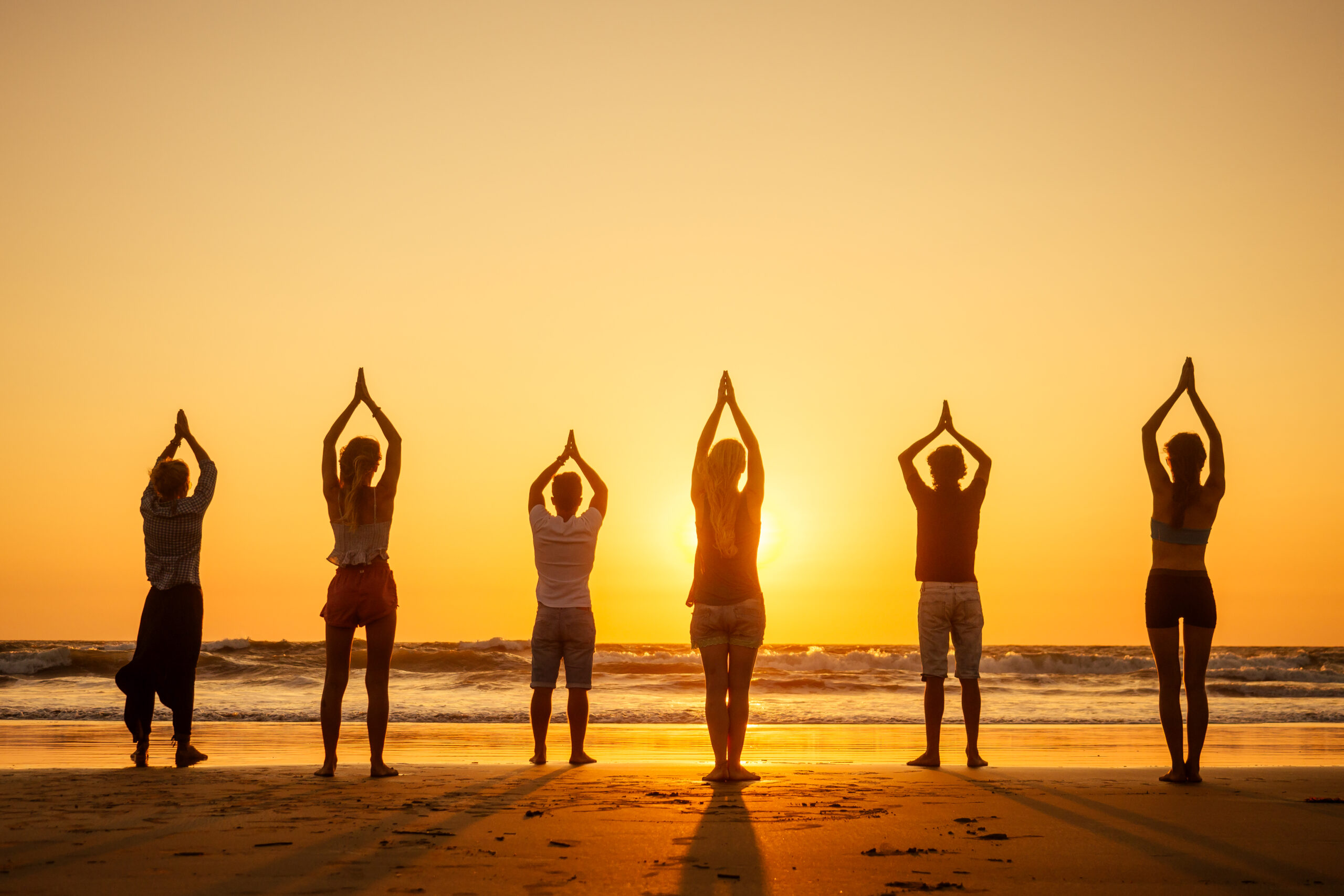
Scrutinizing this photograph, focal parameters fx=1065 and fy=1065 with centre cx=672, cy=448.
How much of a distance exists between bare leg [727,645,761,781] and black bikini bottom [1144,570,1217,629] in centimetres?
228

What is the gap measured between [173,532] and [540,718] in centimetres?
267

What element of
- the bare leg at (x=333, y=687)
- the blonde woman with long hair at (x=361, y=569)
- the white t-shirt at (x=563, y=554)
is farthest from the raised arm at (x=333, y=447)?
the white t-shirt at (x=563, y=554)

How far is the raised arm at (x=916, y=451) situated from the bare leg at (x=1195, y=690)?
1.90 metres

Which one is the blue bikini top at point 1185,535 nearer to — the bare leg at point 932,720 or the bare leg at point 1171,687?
the bare leg at point 1171,687

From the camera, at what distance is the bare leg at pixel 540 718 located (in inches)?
285

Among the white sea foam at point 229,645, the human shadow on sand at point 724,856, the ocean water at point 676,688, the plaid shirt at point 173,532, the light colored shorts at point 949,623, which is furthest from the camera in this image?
the white sea foam at point 229,645

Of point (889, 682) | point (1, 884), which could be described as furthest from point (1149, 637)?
point (889, 682)

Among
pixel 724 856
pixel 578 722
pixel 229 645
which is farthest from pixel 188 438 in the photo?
pixel 229 645

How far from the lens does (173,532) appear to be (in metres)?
6.73

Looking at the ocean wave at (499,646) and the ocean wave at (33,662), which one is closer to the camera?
the ocean wave at (33,662)

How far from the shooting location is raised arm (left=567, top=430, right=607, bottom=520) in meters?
7.08

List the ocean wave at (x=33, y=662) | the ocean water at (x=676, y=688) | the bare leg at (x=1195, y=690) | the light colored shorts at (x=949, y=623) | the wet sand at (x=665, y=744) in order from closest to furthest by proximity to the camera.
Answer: the bare leg at (x=1195, y=690) → the light colored shorts at (x=949, y=623) → the wet sand at (x=665, y=744) → the ocean water at (x=676, y=688) → the ocean wave at (x=33, y=662)

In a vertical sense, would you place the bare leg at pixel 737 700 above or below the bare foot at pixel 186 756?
above

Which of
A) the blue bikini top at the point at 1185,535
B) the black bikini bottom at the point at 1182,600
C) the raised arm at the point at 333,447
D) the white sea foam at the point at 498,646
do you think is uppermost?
the raised arm at the point at 333,447
